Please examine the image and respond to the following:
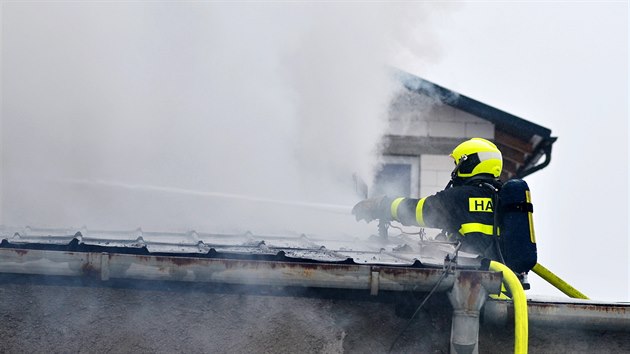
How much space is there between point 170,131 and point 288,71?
1464 millimetres

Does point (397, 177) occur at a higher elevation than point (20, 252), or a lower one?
higher

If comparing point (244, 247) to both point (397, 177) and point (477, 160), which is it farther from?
point (397, 177)

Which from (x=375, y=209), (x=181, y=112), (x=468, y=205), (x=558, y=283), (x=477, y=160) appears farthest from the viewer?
(x=181, y=112)

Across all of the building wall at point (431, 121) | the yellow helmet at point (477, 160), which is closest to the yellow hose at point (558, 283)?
the yellow helmet at point (477, 160)

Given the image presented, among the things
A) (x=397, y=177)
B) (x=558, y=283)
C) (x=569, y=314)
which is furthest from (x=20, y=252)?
(x=397, y=177)

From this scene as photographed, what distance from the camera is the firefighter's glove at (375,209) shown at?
674 cm

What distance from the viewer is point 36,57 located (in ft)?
31.2

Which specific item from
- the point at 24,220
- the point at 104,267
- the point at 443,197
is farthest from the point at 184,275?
the point at 24,220

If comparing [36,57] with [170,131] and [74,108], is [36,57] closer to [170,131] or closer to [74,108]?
[74,108]

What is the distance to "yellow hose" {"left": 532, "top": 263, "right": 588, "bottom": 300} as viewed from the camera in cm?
627

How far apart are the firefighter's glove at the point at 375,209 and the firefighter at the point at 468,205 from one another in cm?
19

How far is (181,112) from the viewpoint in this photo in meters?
9.81

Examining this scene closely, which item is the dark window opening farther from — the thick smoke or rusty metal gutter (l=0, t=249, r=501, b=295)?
rusty metal gutter (l=0, t=249, r=501, b=295)

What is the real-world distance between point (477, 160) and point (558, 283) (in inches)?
40.1
